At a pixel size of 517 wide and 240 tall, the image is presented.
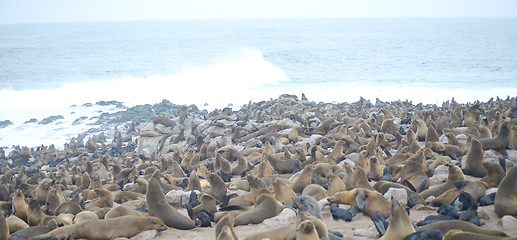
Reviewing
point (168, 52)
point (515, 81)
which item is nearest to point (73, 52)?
point (168, 52)

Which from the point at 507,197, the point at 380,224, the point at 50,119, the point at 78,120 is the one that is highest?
the point at 507,197

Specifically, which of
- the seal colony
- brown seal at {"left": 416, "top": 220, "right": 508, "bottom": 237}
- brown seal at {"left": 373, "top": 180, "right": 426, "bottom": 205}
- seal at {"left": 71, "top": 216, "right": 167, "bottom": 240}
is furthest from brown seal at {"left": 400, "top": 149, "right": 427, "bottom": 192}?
seal at {"left": 71, "top": 216, "right": 167, "bottom": 240}

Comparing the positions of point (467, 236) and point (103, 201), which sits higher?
point (467, 236)

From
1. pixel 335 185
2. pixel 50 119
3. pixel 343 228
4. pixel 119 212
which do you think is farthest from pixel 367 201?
pixel 50 119

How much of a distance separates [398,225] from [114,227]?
9.39ft

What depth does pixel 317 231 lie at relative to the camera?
4043 millimetres

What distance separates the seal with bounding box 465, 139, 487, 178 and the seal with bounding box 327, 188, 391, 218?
80.0 inches

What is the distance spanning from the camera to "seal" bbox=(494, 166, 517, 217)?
4305 millimetres

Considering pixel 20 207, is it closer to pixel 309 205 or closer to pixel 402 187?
pixel 309 205

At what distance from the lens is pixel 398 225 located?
12.1 ft

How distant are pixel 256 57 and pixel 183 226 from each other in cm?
4707

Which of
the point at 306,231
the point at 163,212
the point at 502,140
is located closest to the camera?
the point at 306,231

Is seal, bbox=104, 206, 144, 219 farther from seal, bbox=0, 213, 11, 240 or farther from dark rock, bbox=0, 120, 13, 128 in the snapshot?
dark rock, bbox=0, 120, 13, 128

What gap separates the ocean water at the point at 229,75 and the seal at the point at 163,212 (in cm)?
1617
